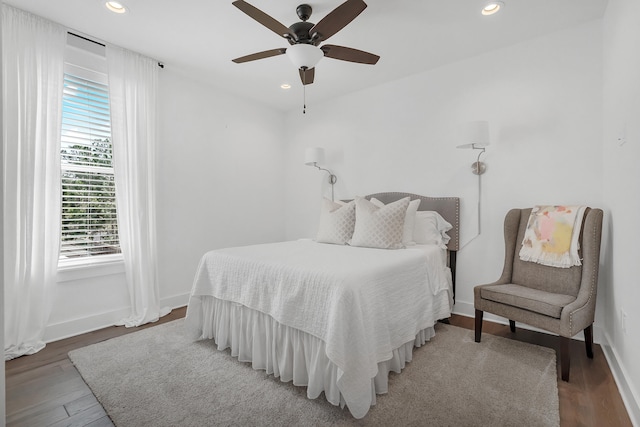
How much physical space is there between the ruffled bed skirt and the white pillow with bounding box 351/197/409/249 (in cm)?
79

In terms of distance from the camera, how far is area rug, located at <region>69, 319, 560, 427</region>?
68.8 inches

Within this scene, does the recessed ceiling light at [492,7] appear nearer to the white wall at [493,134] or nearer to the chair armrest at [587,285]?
the white wall at [493,134]

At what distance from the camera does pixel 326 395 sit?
1870 millimetres

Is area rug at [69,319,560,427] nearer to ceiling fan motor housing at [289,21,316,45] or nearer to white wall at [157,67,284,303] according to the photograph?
white wall at [157,67,284,303]

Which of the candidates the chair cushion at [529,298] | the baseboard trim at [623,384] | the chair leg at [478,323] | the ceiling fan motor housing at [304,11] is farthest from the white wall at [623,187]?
the ceiling fan motor housing at [304,11]

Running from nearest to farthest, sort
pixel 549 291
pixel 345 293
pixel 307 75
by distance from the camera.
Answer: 1. pixel 345 293
2. pixel 549 291
3. pixel 307 75

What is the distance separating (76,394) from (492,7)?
3872 millimetres

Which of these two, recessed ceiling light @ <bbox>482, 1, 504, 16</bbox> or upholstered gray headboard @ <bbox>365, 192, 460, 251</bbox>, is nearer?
recessed ceiling light @ <bbox>482, 1, 504, 16</bbox>

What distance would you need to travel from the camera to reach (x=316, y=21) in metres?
2.65

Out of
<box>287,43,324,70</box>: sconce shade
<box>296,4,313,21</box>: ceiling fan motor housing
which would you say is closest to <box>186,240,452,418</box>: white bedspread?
<box>287,43,324,70</box>: sconce shade

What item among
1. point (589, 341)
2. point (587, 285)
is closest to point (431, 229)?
point (587, 285)

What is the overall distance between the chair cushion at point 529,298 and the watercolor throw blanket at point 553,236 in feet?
0.86

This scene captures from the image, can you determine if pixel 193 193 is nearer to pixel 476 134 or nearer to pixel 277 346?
pixel 277 346

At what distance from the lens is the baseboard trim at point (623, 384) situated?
1.67 m
